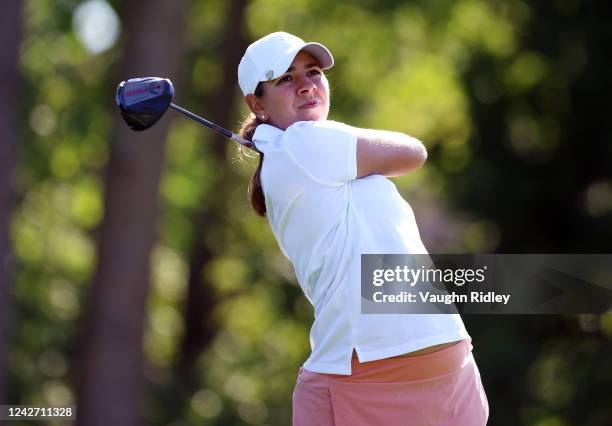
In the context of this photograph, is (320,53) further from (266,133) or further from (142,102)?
(142,102)

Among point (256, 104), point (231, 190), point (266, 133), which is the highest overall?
point (231, 190)

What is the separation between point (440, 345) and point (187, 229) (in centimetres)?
1100

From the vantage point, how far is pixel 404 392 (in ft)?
10.2

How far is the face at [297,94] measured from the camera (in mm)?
3445

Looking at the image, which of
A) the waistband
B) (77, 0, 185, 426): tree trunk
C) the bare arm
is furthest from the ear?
(77, 0, 185, 426): tree trunk

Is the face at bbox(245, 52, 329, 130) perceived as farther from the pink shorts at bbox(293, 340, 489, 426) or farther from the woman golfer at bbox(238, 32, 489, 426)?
the pink shorts at bbox(293, 340, 489, 426)

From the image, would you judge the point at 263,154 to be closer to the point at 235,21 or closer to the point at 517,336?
the point at 517,336

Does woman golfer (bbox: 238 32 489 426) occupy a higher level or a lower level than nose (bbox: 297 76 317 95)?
lower

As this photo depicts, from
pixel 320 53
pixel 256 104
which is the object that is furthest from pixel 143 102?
pixel 320 53

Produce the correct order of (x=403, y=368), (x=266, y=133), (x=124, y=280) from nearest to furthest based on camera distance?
(x=403, y=368) → (x=266, y=133) → (x=124, y=280)

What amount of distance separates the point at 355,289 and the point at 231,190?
10.3 meters

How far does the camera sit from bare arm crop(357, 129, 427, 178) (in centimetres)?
320

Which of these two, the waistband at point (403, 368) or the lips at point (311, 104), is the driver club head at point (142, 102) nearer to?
the lips at point (311, 104)

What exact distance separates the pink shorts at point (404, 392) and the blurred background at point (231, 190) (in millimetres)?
5117
